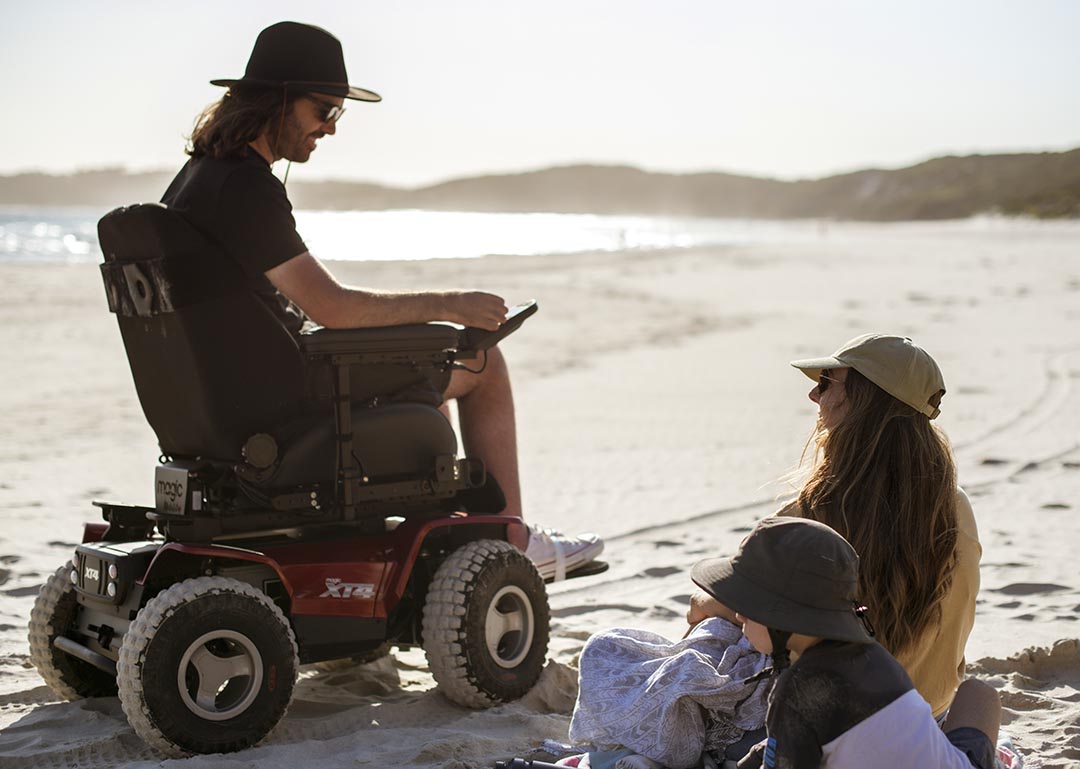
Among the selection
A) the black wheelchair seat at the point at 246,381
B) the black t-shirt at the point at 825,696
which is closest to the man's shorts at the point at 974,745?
the black t-shirt at the point at 825,696

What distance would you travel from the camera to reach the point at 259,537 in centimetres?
375

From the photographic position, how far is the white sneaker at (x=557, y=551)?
4.17 metres

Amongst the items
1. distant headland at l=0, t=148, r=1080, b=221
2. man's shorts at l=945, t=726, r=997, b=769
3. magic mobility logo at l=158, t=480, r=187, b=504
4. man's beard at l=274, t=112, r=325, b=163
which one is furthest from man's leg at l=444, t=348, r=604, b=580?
distant headland at l=0, t=148, r=1080, b=221

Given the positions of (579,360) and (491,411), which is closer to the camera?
(491,411)

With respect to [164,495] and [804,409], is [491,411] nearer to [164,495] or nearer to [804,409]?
[164,495]

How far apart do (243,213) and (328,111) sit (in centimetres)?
49

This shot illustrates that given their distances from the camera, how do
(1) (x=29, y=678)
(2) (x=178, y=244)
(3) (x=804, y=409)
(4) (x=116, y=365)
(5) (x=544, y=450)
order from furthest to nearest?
(4) (x=116, y=365) → (3) (x=804, y=409) → (5) (x=544, y=450) → (1) (x=29, y=678) → (2) (x=178, y=244)

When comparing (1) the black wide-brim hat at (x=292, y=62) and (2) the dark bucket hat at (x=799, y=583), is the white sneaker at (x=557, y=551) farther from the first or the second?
(2) the dark bucket hat at (x=799, y=583)

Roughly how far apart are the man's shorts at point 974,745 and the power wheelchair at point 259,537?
1.47m

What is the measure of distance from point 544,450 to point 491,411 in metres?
4.25

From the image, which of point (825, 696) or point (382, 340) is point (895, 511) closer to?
point (825, 696)

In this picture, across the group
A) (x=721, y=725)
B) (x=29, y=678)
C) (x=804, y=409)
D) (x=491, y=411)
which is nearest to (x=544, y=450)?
(x=804, y=409)

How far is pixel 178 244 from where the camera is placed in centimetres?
342

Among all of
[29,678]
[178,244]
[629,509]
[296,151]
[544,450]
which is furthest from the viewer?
[544,450]
